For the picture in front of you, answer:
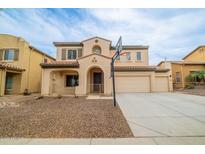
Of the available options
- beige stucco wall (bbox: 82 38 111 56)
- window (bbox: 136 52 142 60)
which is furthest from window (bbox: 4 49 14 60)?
window (bbox: 136 52 142 60)

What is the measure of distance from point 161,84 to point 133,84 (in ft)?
14.0

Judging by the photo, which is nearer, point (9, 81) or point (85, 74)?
point (85, 74)

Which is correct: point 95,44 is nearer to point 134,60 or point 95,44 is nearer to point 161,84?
point 134,60

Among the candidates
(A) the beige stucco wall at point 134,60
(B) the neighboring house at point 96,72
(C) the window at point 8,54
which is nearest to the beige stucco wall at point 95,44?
(B) the neighboring house at point 96,72

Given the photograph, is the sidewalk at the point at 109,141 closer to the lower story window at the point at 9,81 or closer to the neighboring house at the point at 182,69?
the lower story window at the point at 9,81

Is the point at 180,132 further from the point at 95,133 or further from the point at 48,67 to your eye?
→ the point at 48,67

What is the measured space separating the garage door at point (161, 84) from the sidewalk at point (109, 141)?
14175mm

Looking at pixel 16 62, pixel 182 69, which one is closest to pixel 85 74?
pixel 16 62

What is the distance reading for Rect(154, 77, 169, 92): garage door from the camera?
55.7 ft

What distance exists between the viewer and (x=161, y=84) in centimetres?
1708
